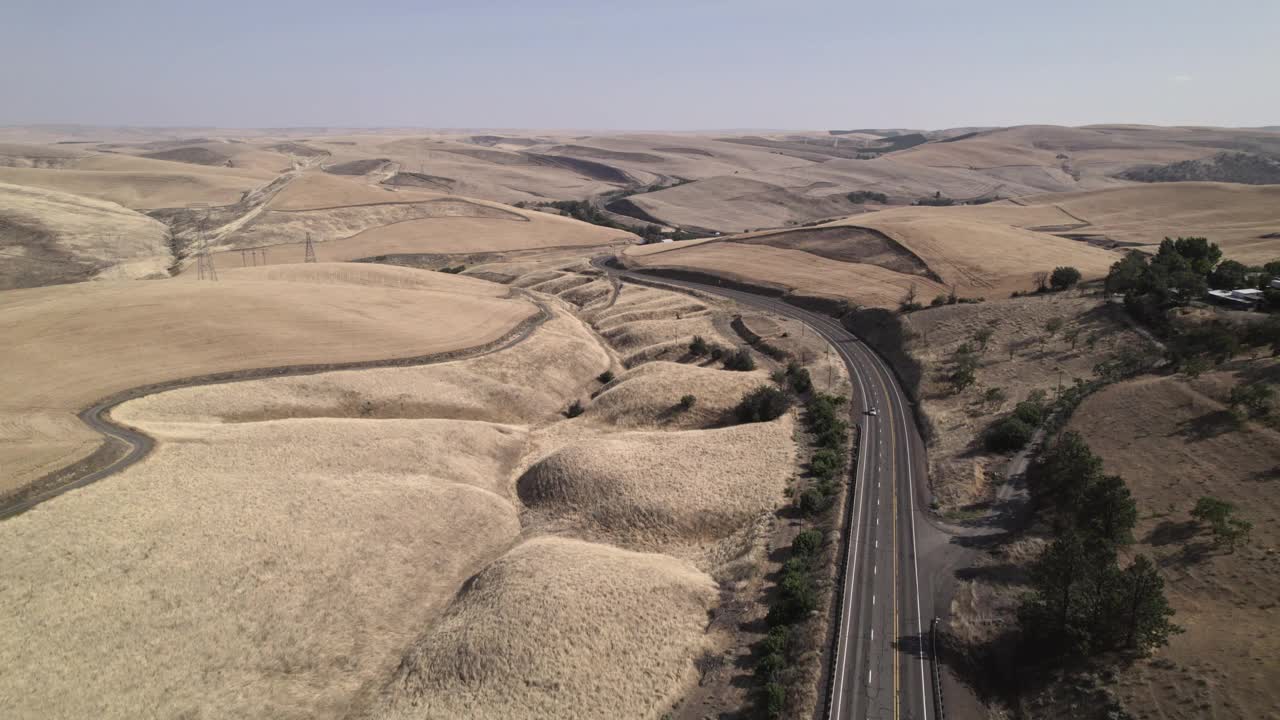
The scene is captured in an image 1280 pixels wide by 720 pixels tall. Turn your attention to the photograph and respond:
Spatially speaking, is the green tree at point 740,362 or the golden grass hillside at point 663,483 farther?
the green tree at point 740,362

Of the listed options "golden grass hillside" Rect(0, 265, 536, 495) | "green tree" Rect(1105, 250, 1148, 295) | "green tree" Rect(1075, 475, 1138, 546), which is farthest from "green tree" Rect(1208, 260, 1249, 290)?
"golden grass hillside" Rect(0, 265, 536, 495)

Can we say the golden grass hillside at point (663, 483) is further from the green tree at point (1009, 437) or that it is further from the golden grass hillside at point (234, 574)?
the green tree at point (1009, 437)

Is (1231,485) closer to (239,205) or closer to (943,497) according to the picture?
(943,497)

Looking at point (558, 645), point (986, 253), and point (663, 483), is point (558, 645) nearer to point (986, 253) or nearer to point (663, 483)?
point (663, 483)

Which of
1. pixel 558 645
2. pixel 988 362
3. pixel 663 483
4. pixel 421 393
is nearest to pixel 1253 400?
pixel 988 362

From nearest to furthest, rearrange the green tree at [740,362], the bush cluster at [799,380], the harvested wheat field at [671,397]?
the harvested wheat field at [671,397], the bush cluster at [799,380], the green tree at [740,362]

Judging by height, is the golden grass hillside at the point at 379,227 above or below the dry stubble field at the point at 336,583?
above

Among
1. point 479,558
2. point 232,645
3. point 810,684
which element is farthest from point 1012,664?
point 232,645

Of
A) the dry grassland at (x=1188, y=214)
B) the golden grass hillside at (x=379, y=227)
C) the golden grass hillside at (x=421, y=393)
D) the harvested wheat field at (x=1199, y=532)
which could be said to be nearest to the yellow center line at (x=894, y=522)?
the harvested wheat field at (x=1199, y=532)
